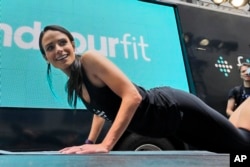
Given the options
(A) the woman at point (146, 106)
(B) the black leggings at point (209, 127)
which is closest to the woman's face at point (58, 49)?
(A) the woman at point (146, 106)

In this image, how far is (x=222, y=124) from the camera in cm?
154

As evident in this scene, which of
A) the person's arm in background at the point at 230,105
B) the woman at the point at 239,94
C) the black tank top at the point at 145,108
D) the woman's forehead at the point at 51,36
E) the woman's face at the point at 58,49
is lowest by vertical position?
the person's arm in background at the point at 230,105

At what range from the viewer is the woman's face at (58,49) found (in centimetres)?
169

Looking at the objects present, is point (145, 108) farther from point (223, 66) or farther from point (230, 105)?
point (223, 66)

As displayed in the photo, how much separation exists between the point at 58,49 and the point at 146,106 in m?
0.52

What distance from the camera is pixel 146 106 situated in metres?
1.52

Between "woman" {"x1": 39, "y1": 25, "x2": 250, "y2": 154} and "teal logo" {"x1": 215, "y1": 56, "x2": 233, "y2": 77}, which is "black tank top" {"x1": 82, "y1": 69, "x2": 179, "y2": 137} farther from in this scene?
"teal logo" {"x1": 215, "y1": 56, "x2": 233, "y2": 77}

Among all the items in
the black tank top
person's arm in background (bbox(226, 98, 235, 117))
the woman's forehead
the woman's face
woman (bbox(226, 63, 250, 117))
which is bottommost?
person's arm in background (bbox(226, 98, 235, 117))

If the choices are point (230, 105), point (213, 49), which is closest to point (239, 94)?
point (230, 105)

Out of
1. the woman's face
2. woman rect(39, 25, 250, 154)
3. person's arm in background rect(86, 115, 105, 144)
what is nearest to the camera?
woman rect(39, 25, 250, 154)

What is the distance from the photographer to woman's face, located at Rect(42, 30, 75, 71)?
1687 millimetres

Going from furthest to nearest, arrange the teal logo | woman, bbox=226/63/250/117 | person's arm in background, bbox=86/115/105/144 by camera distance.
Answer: the teal logo
woman, bbox=226/63/250/117
person's arm in background, bbox=86/115/105/144

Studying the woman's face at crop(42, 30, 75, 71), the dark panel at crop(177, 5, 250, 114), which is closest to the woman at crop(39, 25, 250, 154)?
the woman's face at crop(42, 30, 75, 71)

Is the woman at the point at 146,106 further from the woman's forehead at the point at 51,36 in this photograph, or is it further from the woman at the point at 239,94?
the woman at the point at 239,94
